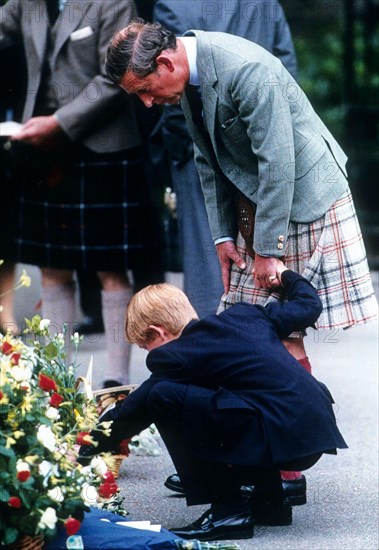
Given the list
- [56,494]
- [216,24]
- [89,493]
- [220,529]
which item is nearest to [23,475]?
[56,494]

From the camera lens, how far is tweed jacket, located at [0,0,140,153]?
18.8 ft

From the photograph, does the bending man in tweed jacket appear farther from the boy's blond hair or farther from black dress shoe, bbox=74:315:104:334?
black dress shoe, bbox=74:315:104:334

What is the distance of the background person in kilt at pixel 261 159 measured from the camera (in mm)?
4168

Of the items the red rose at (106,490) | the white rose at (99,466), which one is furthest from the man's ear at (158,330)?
the white rose at (99,466)

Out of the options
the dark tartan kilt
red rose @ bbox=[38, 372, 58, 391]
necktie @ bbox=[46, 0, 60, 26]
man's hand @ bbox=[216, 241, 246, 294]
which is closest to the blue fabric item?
red rose @ bbox=[38, 372, 58, 391]

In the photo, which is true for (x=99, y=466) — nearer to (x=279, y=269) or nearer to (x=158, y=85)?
(x=279, y=269)

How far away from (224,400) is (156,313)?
35 centimetres

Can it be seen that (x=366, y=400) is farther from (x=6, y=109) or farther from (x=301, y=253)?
(x=6, y=109)

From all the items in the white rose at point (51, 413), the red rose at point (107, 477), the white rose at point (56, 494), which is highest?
the white rose at point (51, 413)

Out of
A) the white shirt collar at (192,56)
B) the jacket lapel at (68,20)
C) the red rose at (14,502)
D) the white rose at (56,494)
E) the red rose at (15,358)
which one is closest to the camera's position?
the red rose at (14,502)

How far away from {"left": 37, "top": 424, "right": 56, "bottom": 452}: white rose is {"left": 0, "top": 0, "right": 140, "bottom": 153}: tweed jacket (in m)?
2.53

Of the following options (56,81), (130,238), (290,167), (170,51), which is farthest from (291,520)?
(56,81)

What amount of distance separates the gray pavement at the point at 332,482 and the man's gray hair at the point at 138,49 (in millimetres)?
1482

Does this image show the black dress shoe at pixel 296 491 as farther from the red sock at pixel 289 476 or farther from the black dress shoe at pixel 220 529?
the black dress shoe at pixel 220 529
